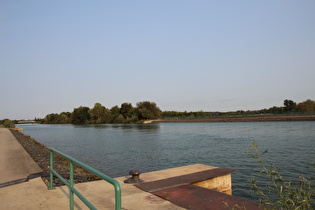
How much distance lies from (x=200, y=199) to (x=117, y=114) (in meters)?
114

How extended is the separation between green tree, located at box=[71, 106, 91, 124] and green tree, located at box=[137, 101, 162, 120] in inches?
1747

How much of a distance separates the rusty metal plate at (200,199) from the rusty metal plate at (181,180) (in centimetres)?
24

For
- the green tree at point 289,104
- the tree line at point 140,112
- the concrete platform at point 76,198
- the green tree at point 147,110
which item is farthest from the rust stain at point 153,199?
the green tree at point 289,104

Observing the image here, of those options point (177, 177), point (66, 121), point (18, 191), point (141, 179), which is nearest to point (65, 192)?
point (18, 191)

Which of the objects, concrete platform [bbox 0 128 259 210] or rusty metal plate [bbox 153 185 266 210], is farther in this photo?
concrete platform [bbox 0 128 259 210]

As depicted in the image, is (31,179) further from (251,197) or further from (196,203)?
(251,197)

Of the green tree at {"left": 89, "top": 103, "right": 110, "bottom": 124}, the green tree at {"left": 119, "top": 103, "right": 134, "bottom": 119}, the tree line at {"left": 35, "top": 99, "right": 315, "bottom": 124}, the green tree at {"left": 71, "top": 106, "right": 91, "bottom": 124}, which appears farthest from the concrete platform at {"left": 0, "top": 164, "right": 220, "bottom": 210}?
the green tree at {"left": 71, "top": 106, "right": 91, "bottom": 124}

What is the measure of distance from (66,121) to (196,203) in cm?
17191

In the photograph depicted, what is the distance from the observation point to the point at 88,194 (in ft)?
18.6

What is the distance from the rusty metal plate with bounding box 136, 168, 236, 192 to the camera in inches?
237

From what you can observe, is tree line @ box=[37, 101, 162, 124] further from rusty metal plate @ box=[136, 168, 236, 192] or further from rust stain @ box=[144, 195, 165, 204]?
rust stain @ box=[144, 195, 165, 204]

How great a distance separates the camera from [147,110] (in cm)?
9969

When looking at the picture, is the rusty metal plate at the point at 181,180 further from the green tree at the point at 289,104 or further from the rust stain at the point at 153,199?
the green tree at the point at 289,104

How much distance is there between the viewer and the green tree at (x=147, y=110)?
9894 cm
